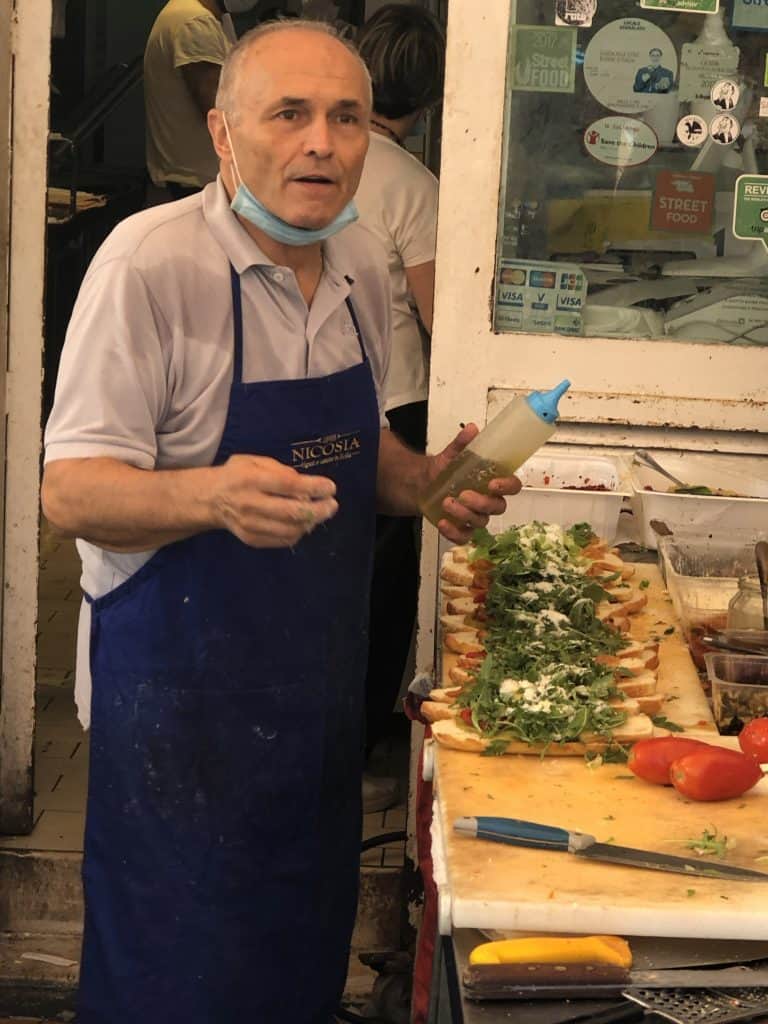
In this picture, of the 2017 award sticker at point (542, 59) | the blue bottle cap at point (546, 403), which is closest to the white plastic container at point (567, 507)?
the blue bottle cap at point (546, 403)

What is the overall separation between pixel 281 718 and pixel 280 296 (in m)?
0.81

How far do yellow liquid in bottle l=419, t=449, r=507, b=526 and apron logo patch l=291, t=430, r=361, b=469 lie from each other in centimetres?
17

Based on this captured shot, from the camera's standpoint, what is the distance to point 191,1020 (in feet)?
10.3

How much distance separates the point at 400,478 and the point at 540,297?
3.81 ft

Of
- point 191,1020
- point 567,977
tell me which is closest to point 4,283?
point 191,1020

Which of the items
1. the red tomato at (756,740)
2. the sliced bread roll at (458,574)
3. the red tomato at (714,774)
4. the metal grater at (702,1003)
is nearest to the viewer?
the metal grater at (702,1003)

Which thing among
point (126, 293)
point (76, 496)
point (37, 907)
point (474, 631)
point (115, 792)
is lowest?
point (37, 907)

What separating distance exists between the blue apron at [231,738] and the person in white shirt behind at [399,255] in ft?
5.56

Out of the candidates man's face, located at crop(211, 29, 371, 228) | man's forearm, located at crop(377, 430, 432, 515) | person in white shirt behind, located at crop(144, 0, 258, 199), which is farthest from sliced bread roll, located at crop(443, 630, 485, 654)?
person in white shirt behind, located at crop(144, 0, 258, 199)

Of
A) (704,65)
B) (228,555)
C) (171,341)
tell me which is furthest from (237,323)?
(704,65)

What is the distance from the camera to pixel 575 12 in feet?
13.6

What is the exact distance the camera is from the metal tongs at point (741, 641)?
2.93m

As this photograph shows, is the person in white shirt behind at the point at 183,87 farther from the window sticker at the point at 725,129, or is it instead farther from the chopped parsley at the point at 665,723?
the chopped parsley at the point at 665,723

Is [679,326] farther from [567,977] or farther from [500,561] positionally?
[567,977]
